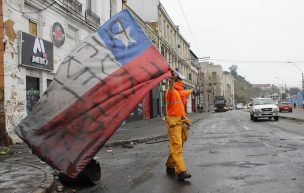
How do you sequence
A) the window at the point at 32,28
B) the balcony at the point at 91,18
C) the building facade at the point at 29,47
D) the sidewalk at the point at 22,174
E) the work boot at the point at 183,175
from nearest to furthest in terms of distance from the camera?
the sidewalk at the point at 22,174, the work boot at the point at 183,175, the building facade at the point at 29,47, the window at the point at 32,28, the balcony at the point at 91,18

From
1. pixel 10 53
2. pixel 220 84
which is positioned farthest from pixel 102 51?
pixel 220 84

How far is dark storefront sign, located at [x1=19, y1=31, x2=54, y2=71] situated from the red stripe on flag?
30.1 feet

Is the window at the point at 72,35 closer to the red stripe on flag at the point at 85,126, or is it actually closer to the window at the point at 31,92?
the window at the point at 31,92

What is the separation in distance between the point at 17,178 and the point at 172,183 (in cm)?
277

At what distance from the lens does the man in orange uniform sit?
698cm

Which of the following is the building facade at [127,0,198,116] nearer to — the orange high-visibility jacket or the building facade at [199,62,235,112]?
the orange high-visibility jacket

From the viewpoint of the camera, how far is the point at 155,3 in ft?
136

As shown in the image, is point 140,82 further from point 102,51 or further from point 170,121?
point 170,121

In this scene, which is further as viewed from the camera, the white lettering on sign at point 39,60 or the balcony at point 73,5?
the balcony at point 73,5

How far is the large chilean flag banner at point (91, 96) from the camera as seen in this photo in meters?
5.50

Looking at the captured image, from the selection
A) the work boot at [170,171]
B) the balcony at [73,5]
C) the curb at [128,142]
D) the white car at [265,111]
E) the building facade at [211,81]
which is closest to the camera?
the work boot at [170,171]

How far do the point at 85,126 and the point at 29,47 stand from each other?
32.4ft

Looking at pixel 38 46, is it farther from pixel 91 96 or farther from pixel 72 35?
pixel 91 96

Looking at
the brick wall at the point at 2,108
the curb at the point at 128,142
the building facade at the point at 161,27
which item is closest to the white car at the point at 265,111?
the building facade at the point at 161,27
